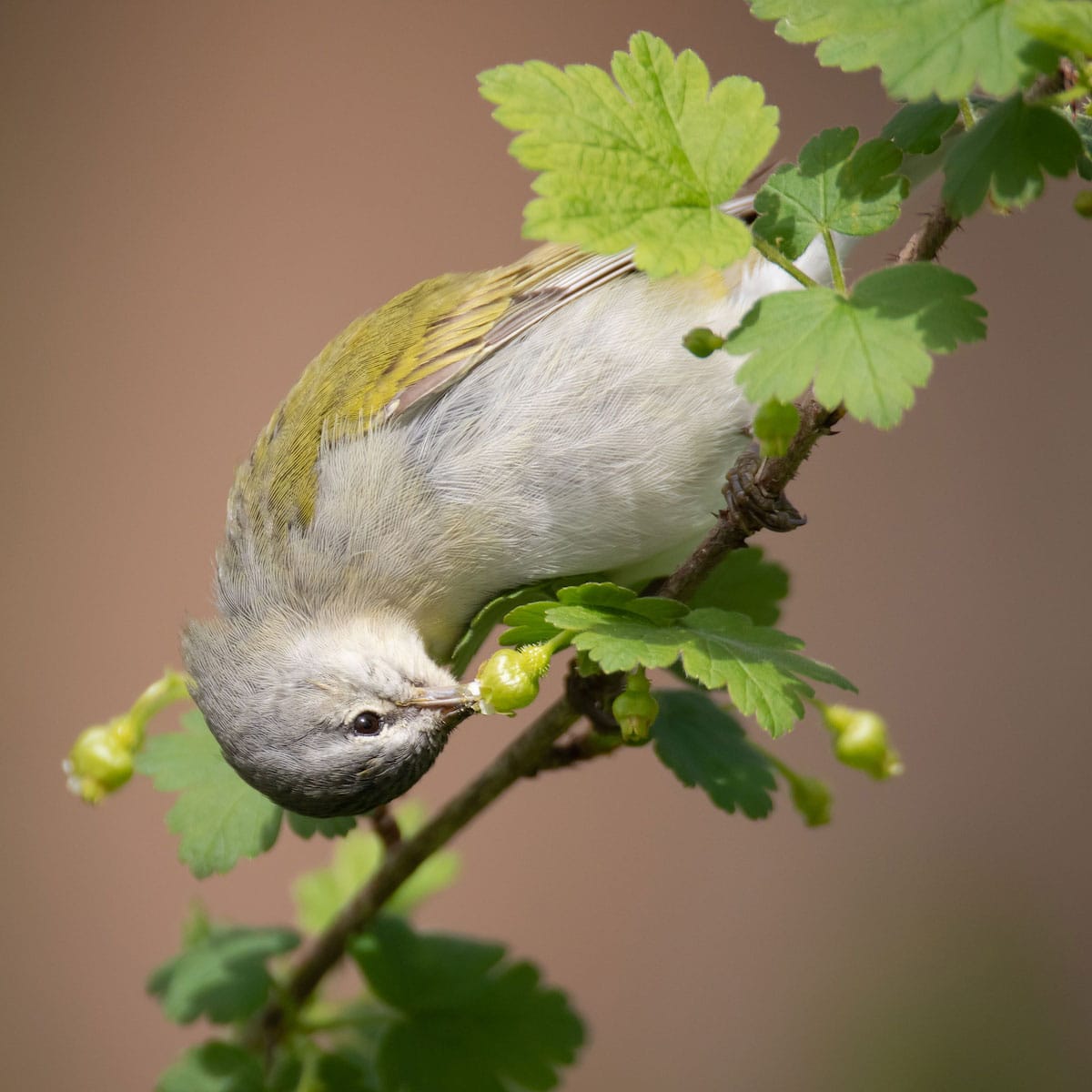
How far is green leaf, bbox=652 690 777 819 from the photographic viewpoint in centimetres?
151

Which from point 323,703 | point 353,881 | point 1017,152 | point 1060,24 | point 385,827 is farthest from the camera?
point 353,881

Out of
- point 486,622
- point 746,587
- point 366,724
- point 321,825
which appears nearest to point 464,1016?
point 321,825

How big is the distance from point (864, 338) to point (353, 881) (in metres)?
1.47

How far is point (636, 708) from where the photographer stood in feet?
3.88

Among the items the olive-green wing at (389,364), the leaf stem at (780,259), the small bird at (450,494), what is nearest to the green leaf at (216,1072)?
the small bird at (450,494)

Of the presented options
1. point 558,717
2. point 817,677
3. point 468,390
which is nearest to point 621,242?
point 817,677

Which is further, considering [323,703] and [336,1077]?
[323,703]

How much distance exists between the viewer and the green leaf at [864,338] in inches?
38.7

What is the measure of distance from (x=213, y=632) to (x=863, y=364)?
1255 mm

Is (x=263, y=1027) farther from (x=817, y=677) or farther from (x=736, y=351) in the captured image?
(x=736, y=351)

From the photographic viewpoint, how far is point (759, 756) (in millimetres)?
1593

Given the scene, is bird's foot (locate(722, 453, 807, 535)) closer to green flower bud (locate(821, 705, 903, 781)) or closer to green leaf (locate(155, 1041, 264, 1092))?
green flower bud (locate(821, 705, 903, 781))

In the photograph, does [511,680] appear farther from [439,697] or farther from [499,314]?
[499,314]

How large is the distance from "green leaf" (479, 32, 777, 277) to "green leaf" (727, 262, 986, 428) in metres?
0.08
